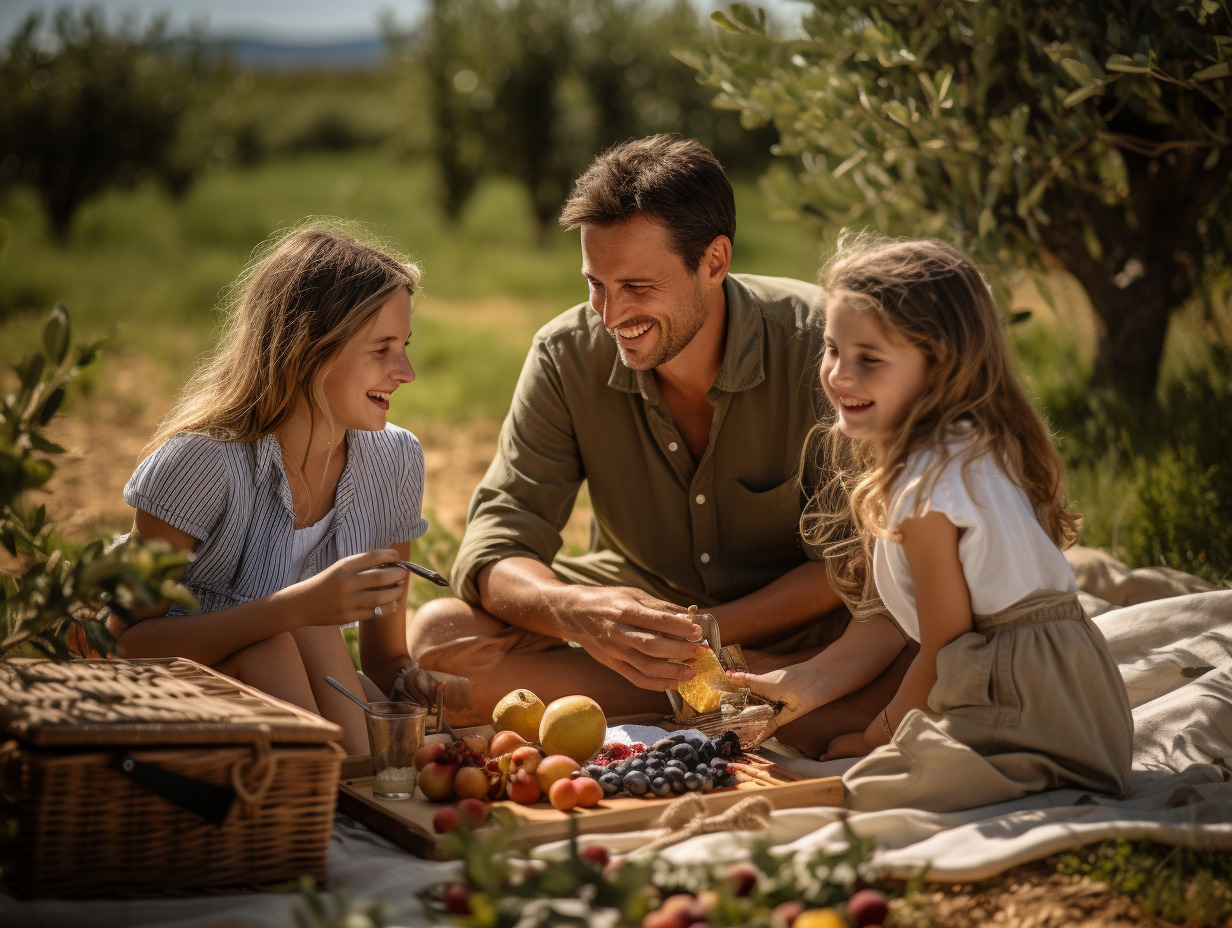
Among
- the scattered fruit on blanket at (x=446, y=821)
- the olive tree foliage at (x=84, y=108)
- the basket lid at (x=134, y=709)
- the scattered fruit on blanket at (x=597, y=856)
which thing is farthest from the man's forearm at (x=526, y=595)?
the olive tree foliage at (x=84, y=108)

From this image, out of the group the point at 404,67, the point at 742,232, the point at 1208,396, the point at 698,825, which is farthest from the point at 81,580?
the point at 742,232

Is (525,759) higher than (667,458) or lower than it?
lower

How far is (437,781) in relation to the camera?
2.89 metres

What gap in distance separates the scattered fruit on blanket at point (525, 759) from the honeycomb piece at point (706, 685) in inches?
18.7

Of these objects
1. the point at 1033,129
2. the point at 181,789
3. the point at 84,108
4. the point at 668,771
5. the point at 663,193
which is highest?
the point at 84,108

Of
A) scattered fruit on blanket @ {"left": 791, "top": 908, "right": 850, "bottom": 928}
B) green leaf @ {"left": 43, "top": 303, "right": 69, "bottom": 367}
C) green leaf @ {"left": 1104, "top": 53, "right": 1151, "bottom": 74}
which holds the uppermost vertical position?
green leaf @ {"left": 1104, "top": 53, "right": 1151, "bottom": 74}

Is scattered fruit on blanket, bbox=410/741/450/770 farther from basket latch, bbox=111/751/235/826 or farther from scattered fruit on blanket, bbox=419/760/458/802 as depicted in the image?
basket latch, bbox=111/751/235/826

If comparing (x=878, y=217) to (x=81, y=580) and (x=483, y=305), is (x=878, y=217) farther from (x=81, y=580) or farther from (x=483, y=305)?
(x=483, y=305)

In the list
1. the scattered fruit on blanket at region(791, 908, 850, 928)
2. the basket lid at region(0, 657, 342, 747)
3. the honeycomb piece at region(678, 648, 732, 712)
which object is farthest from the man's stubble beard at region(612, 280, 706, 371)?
the scattered fruit on blanket at region(791, 908, 850, 928)

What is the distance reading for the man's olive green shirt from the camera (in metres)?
4.00

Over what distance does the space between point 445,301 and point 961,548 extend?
13528mm

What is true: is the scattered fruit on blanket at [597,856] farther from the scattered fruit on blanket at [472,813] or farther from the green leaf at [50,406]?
the green leaf at [50,406]

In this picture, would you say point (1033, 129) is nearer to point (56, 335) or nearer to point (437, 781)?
point (437, 781)

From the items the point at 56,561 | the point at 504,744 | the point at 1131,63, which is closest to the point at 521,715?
the point at 504,744
